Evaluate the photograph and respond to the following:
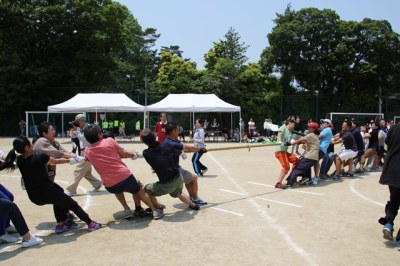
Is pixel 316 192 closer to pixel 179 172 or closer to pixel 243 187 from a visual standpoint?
pixel 243 187

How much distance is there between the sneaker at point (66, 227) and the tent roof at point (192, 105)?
18.8m

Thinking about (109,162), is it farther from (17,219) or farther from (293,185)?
(293,185)

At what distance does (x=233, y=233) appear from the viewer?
5676 mm

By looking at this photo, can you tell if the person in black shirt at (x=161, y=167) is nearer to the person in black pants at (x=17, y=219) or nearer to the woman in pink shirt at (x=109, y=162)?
the woman in pink shirt at (x=109, y=162)

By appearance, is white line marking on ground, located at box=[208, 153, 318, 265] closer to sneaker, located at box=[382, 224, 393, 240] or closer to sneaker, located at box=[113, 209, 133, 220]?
sneaker, located at box=[382, 224, 393, 240]

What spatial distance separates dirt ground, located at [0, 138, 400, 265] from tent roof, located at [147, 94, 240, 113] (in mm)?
15893

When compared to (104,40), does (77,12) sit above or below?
above

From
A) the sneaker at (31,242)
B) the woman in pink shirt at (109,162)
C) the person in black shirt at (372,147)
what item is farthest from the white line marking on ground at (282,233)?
the person in black shirt at (372,147)

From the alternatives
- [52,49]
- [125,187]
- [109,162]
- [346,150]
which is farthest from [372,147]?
[52,49]

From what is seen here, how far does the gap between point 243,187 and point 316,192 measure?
5.50 feet

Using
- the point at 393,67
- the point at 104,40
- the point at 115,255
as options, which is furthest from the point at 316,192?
the point at 104,40

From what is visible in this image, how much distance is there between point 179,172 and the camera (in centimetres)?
675

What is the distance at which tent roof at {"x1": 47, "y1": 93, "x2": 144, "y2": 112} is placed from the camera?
82.8 ft

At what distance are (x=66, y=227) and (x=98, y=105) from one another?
66.2 feet
